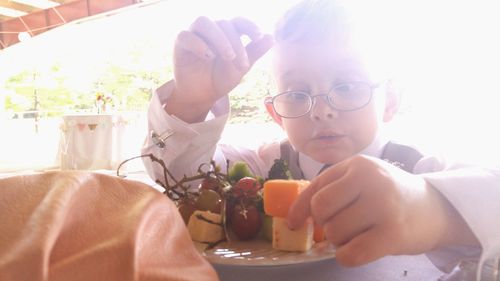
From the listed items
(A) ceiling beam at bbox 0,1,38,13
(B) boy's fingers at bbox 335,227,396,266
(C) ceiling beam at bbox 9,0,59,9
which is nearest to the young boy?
(B) boy's fingers at bbox 335,227,396,266

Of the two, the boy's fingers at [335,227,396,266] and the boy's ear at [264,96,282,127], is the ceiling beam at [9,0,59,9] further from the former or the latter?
the boy's fingers at [335,227,396,266]

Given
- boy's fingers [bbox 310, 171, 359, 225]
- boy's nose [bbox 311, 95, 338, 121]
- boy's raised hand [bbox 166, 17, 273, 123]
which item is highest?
boy's raised hand [bbox 166, 17, 273, 123]

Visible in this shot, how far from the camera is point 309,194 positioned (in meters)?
0.37

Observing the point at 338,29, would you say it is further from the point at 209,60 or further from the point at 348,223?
the point at 348,223

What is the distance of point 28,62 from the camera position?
8102 mm

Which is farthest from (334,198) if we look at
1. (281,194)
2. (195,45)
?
(195,45)

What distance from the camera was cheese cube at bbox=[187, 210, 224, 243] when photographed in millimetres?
561

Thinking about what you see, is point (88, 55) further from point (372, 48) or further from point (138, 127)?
point (372, 48)

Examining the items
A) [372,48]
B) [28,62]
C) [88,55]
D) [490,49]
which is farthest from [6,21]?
[372,48]

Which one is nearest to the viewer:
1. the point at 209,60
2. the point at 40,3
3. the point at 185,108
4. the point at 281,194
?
the point at 281,194

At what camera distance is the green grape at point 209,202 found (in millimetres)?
649

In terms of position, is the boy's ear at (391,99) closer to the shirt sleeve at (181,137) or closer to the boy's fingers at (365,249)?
the shirt sleeve at (181,137)

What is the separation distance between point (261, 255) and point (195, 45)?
448 millimetres

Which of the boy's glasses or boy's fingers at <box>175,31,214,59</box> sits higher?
boy's fingers at <box>175,31,214,59</box>
